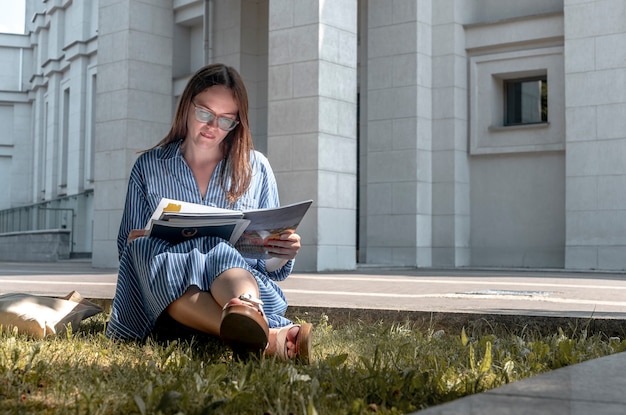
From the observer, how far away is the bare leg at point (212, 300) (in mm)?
4020

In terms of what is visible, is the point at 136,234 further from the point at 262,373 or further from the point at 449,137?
the point at 449,137

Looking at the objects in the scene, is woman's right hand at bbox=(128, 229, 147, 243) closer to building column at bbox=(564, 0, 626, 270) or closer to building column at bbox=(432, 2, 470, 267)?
building column at bbox=(564, 0, 626, 270)

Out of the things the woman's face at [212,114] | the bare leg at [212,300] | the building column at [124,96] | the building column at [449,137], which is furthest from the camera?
the building column at [124,96]

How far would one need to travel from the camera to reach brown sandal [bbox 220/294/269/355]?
377cm

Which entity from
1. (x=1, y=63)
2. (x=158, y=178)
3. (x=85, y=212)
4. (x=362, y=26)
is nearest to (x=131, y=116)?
(x=362, y=26)

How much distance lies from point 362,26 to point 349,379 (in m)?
16.4

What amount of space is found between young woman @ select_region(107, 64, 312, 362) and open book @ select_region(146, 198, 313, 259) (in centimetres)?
6

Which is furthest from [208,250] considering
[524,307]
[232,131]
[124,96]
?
[124,96]

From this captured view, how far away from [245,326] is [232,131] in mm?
1669

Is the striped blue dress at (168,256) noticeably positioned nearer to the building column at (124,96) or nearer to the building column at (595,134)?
the building column at (595,134)

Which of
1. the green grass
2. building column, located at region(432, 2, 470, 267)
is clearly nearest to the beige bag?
the green grass

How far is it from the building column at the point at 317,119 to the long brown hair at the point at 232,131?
366 inches

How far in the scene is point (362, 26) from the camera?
753 inches

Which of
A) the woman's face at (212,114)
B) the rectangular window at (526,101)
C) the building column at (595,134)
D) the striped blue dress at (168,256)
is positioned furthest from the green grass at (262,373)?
the rectangular window at (526,101)
